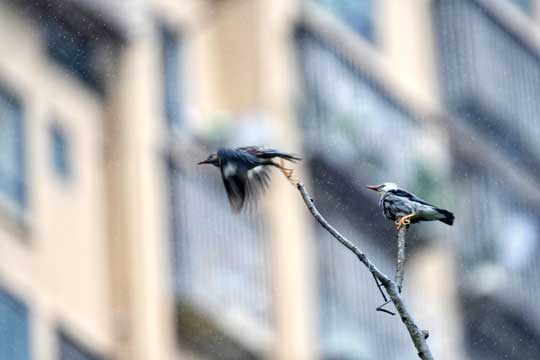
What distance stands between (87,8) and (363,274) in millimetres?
3441

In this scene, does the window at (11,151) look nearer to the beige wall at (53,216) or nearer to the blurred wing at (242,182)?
the beige wall at (53,216)

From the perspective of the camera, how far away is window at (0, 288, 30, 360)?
10852mm

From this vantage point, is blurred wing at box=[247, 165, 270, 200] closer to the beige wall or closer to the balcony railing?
the beige wall

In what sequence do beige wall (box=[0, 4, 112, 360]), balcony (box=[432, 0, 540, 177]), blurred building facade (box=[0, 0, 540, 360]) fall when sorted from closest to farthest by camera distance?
beige wall (box=[0, 4, 112, 360]) → blurred building facade (box=[0, 0, 540, 360]) → balcony (box=[432, 0, 540, 177])

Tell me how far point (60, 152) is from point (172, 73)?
222 cm

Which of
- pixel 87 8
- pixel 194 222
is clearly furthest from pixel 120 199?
pixel 87 8

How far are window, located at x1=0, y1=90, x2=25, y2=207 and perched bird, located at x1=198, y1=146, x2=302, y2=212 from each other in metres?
6.63

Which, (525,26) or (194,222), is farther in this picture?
(525,26)

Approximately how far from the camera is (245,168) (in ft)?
14.8

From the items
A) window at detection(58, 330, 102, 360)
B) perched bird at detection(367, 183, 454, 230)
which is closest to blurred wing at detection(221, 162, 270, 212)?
perched bird at detection(367, 183, 454, 230)

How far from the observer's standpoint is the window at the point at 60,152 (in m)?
12.0

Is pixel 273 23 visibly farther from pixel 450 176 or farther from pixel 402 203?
pixel 402 203

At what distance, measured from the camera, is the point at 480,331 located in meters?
15.9

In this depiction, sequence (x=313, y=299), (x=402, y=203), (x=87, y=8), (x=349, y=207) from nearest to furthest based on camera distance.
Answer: (x=402, y=203) < (x=87, y=8) < (x=313, y=299) < (x=349, y=207)
